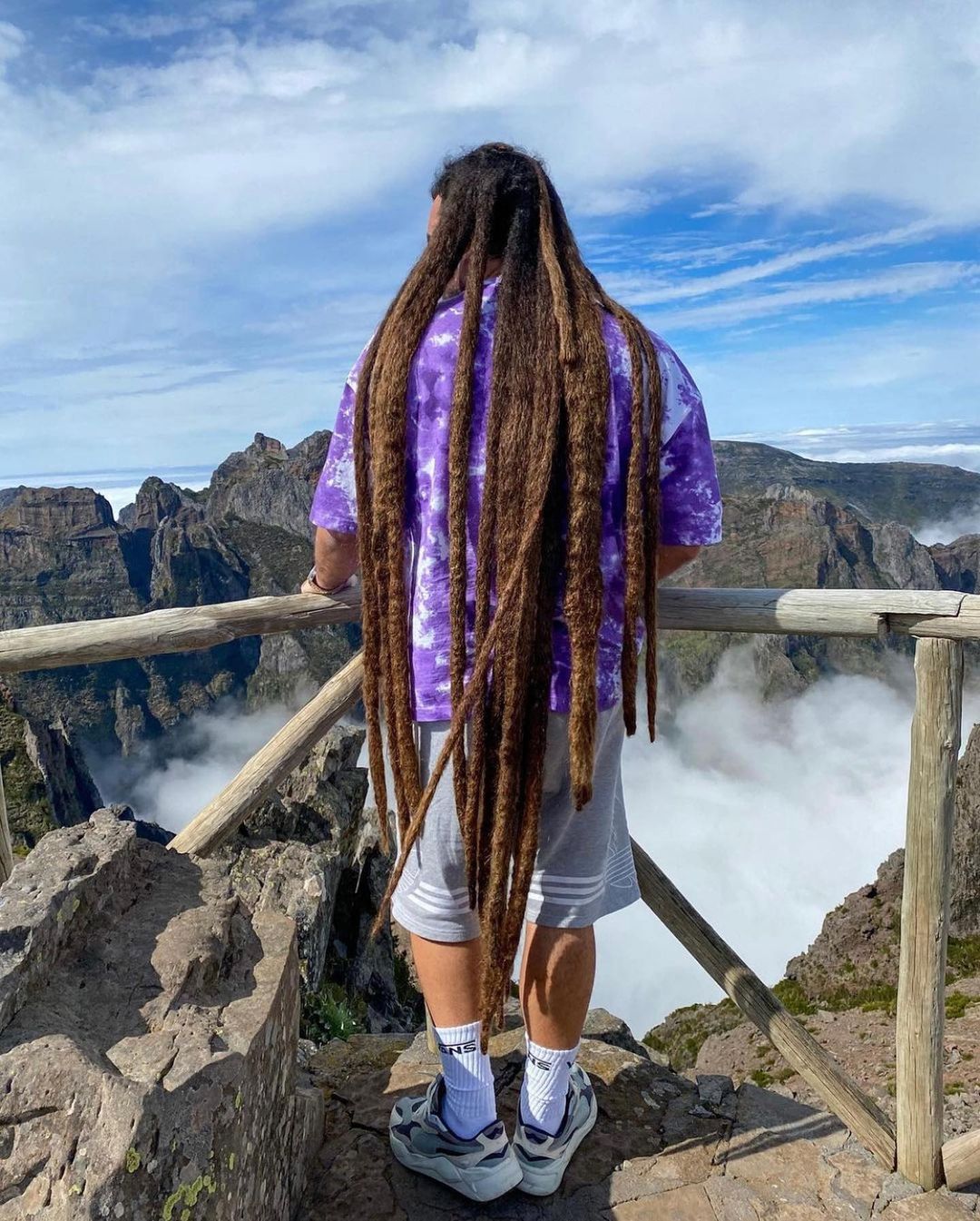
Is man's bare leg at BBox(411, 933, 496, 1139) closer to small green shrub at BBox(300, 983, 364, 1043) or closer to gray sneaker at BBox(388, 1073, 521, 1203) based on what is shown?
gray sneaker at BBox(388, 1073, 521, 1203)

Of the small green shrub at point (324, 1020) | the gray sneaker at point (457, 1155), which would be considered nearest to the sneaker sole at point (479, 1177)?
the gray sneaker at point (457, 1155)

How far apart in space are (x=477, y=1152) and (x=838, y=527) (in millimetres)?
205918

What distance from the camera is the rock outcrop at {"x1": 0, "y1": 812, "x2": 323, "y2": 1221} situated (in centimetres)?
192

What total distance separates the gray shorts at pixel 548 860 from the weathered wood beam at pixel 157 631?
99 centimetres

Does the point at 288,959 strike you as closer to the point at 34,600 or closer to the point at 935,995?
the point at 935,995

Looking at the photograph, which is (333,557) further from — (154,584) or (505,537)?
(154,584)

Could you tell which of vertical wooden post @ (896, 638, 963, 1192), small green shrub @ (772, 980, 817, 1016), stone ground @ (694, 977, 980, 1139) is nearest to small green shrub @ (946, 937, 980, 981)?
small green shrub @ (772, 980, 817, 1016)

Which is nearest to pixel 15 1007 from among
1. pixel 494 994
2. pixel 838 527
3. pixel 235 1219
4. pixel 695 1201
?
pixel 235 1219

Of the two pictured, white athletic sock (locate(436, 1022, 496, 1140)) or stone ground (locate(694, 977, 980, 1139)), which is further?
stone ground (locate(694, 977, 980, 1139))

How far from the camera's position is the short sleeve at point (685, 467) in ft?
8.26

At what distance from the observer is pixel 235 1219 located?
2.32 metres

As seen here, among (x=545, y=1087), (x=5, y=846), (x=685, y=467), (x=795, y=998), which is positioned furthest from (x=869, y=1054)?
(x=685, y=467)

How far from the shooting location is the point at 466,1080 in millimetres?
3002

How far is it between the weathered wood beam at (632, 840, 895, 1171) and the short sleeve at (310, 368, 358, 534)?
6.07 feet
